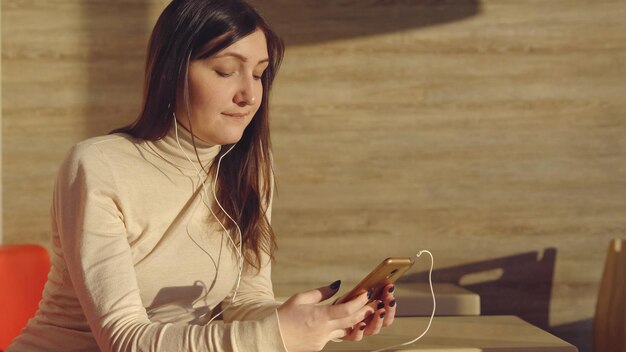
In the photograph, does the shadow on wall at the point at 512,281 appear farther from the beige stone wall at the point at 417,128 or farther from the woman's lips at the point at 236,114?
the woman's lips at the point at 236,114

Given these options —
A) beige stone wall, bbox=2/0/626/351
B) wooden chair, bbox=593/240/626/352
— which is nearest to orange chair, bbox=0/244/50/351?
beige stone wall, bbox=2/0/626/351

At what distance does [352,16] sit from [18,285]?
1.28 metres

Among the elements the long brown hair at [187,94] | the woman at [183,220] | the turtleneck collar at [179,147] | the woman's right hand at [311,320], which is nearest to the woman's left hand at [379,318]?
the woman at [183,220]

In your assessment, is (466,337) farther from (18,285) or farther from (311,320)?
(18,285)

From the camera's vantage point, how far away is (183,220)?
1803 mm

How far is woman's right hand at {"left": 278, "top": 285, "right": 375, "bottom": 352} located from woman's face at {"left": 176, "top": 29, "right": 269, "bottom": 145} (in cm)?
41

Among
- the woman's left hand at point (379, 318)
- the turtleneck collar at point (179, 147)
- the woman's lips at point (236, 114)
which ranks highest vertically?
the woman's lips at point (236, 114)

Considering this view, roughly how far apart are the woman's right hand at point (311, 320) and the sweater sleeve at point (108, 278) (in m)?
0.02

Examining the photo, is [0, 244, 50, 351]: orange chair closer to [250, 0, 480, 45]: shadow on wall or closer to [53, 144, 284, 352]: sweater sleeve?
[53, 144, 284, 352]: sweater sleeve

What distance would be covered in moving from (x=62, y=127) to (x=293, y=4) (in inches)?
31.7

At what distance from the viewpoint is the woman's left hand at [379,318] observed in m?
1.65

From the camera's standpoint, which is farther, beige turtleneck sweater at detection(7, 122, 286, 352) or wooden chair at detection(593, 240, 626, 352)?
wooden chair at detection(593, 240, 626, 352)

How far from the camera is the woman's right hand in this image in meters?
1.48

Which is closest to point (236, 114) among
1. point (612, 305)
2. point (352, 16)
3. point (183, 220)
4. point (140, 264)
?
point (183, 220)
